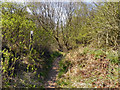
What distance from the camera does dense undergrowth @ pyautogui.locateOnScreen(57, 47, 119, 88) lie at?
414cm

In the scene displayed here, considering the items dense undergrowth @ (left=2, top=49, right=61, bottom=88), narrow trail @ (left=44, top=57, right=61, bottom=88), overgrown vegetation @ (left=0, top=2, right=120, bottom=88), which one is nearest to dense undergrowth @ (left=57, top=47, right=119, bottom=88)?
overgrown vegetation @ (left=0, top=2, right=120, bottom=88)

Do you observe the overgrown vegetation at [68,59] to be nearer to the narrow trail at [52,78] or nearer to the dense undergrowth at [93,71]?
the dense undergrowth at [93,71]

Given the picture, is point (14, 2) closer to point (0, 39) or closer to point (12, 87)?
point (0, 39)

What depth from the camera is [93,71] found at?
495 centimetres

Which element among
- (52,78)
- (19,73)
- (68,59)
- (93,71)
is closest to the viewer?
(19,73)

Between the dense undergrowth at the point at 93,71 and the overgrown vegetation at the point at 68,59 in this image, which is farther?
the overgrown vegetation at the point at 68,59

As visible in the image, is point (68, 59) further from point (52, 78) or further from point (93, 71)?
point (93, 71)

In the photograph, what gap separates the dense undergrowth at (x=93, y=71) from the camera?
163 inches

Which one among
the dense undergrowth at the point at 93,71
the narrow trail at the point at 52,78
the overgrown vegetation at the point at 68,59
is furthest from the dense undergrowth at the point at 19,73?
the dense undergrowth at the point at 93,71

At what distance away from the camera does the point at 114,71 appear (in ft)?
14.6

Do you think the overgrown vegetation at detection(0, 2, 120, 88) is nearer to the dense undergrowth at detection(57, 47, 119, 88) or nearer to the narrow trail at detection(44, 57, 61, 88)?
the dense undergrowth at detection(57, 47, 119, 88)

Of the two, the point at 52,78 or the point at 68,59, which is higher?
the point at 68,59

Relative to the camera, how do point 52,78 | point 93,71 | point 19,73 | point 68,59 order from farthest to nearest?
point 68,59
point 52,78
point 93,71
point 19,73

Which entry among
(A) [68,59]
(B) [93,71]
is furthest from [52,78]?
(B) [93,71]
